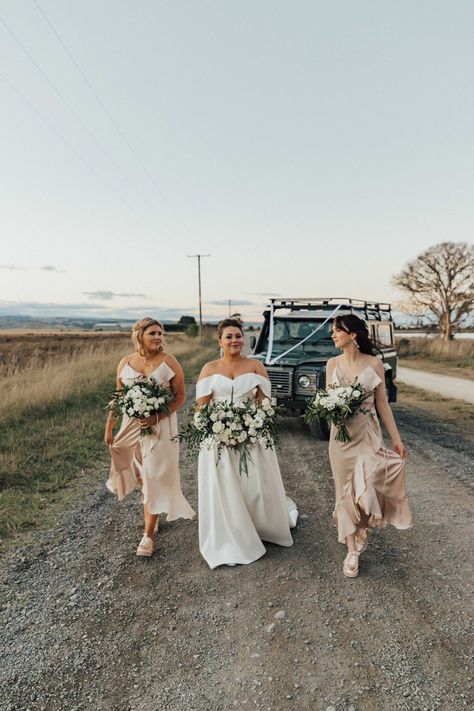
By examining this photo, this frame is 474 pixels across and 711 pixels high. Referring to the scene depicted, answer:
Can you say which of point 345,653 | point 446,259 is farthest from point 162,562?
point 446,259

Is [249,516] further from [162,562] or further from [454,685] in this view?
[454,685]

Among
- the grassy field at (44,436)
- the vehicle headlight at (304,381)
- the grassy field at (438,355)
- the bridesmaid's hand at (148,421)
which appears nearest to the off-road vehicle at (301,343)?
the vehicle headlight at (304,381)

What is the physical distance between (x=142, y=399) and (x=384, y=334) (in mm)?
7728

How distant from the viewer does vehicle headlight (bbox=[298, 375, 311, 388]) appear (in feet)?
28.2

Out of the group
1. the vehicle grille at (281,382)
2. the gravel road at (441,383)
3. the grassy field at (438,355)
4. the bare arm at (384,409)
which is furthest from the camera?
the grassy field at (438,355)

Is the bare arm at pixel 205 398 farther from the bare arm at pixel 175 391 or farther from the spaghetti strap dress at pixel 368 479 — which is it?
the spaghetti strap dress at pixel 368 479

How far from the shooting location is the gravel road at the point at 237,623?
8.91 ft

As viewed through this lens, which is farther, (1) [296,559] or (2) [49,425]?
(2) [49,425]

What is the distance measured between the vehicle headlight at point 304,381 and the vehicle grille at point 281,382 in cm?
19

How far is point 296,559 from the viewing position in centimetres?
425

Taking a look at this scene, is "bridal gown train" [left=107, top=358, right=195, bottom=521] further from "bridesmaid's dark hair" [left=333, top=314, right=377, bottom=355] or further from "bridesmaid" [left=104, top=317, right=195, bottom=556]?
"bridesmaid's dark hair" [left=333, top=314, right=377, bottom=355]

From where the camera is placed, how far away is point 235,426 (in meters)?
4.15

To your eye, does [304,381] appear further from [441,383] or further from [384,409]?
[441,383]

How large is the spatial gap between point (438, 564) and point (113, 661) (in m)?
2.63
